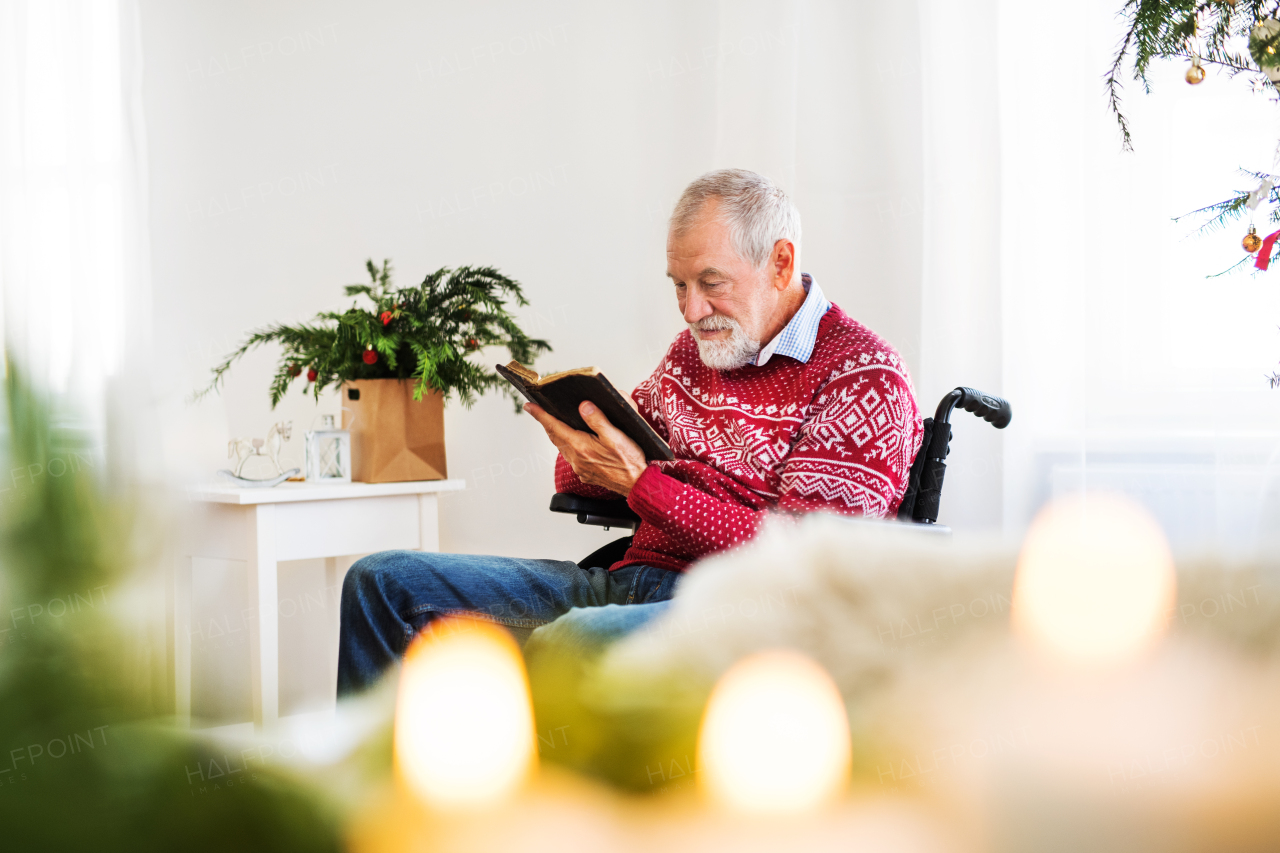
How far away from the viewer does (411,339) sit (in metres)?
2.14

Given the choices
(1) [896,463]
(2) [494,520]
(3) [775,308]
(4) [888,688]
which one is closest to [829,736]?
(4) [888,688]

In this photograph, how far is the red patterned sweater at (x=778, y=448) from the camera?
1.35 meters

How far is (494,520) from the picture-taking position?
293 cm

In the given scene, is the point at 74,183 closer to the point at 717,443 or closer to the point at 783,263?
the point at 717,443

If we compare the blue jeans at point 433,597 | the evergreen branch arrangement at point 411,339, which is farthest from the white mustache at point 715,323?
the evergreen branch arrangement at point 411,339

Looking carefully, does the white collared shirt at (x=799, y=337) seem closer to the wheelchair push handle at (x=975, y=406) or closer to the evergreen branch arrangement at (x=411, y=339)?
the wheelchair push handle at (x=975, y=406)

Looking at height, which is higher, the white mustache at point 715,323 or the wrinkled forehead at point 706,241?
the wrinkled forehead at point 706,241

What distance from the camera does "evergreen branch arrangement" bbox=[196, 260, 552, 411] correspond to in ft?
6.95

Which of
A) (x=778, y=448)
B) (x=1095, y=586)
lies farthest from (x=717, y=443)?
(x=1095, y=586)

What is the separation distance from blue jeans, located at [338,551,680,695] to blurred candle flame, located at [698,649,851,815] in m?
1.11

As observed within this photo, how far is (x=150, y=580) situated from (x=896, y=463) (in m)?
1.34

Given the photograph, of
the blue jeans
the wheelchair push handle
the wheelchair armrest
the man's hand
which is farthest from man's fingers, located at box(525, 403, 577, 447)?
the wheelchair push handle

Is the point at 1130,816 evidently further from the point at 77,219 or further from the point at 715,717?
the point at 77,219

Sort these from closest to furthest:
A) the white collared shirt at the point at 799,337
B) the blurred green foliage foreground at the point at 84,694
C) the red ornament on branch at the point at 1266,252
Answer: the blurred green foliage foreground at the point at 84,694 < the red ornament on branch at the point at 1266,252 < the white collared shirt at the point at 799,337
